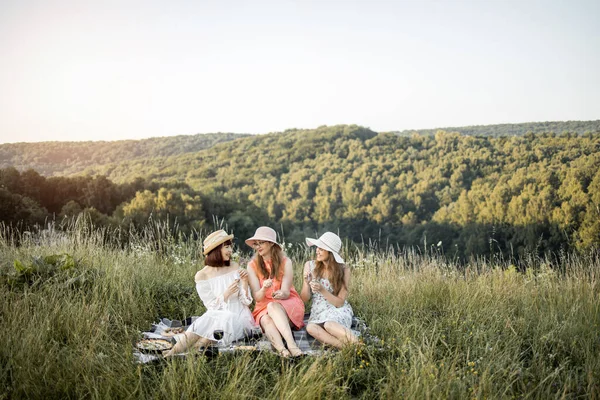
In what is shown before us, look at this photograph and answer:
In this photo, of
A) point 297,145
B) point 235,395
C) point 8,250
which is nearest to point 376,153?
point 297,145

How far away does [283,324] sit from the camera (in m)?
4.04

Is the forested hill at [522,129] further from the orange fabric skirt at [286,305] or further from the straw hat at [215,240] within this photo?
the straw hat at [215,240]

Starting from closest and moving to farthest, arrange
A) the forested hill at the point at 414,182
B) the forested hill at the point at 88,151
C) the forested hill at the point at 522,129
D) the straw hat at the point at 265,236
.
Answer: the straw hat at the point at 265,236
the forested hill at the point at 88,151
the forested hill at the point at 414,182
the forested hill at the point at 522,129

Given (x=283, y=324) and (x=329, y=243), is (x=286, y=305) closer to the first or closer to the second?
(x=283, y=324)

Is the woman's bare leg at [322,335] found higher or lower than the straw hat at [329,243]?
lower

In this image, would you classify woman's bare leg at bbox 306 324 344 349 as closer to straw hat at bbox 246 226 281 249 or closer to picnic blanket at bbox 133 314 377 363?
picnic blanket at bbox 133 314 377 363

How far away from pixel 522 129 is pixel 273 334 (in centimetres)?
3601

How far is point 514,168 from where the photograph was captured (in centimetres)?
2966

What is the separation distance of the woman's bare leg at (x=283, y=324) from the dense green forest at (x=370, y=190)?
6.30 m

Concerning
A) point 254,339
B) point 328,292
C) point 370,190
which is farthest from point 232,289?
point 370,190

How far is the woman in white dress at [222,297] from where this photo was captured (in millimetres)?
4027

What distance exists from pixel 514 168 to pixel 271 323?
94.7 feet

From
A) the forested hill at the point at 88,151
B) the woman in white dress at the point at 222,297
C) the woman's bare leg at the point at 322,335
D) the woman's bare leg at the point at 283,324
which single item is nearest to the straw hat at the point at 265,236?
the woman in white dress at the point at 222,297

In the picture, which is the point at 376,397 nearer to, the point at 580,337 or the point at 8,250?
the point at 580,337
